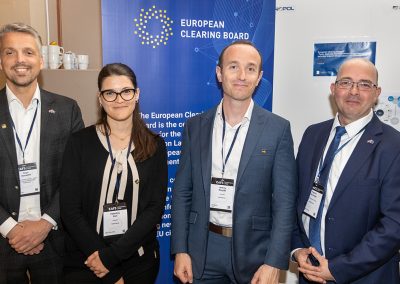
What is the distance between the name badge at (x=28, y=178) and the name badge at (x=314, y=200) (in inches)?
65.0

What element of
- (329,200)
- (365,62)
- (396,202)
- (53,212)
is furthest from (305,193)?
(53,212)

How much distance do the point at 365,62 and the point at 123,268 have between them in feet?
6.04

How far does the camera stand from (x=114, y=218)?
2.06 metres

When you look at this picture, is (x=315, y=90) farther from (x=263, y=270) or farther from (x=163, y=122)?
(x=263, y=270)

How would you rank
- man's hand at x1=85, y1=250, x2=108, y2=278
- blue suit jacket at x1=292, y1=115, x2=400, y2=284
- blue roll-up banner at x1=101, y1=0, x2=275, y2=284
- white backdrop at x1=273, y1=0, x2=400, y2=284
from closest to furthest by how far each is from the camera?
blue suit jacket at x1=292, y1=115, x2=400, y2=284 → man's hand at x1=85, y1=250, x2=108, y2=278 → blue roll-up banner at x1=101, y1=0, x2=275, y2=284 → white backdrop at x1=273, y1=0, x2=400, y2=284

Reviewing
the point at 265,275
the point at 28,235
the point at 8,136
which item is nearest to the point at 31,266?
the point at 28,235

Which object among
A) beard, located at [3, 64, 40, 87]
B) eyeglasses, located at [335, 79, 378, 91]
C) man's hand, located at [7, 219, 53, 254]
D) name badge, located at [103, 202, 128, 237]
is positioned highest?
beard, located at [3, 64, 40, 87]

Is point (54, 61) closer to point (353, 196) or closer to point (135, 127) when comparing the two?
point (135, 127)

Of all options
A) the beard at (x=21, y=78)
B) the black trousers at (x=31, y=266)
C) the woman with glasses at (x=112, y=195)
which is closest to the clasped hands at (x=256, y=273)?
the woman with glasses at (x=112, y=195)

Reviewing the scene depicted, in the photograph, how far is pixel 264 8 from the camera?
3209mm

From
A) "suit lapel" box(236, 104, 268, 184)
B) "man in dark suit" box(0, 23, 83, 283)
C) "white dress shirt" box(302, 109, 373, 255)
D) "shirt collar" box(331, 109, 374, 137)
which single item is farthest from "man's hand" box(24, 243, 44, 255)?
"shirt collar" box(331, 109, 374, 137)

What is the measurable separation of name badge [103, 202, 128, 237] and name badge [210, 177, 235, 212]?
51 cm

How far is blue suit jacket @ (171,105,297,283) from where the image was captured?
207cm

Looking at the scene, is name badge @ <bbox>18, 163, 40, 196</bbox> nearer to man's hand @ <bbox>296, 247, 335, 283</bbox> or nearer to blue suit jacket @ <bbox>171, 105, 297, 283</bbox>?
blue suit jacket @ <bbox>171, 105, 297, 283</bbox>
